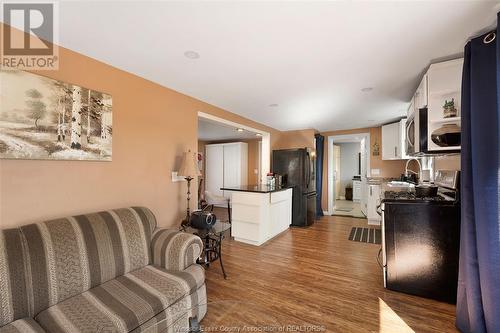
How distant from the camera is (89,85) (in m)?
1.91

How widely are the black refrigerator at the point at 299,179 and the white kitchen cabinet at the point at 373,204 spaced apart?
1334mm

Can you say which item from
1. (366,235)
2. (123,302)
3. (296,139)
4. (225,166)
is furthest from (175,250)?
(225,166)

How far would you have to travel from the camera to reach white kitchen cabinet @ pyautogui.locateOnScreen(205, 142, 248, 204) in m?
6.86

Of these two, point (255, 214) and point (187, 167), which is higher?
point (187, 167)

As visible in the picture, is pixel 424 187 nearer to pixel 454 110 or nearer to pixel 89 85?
pixel 454 110

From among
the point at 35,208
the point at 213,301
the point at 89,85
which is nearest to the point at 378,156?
the point at 213,301

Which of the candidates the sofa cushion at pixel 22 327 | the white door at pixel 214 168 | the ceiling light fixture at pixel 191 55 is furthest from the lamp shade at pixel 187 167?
the white door at pixel 214 168

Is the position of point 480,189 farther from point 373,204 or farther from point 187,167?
point 373,204

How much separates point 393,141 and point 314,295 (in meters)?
3.95

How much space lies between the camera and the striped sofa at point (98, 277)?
3.98 ft

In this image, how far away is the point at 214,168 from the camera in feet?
23.9

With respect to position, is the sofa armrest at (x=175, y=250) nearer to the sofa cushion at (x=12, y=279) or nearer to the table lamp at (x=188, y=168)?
the table lamp at (x=188, y=168)

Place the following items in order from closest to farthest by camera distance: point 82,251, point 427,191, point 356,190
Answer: point 82,251
point 427,191
point 356,190

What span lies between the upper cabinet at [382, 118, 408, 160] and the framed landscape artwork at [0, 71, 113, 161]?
4943 millimetres
